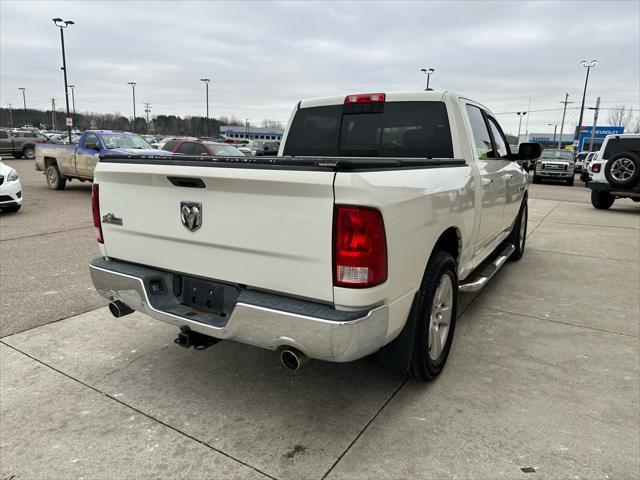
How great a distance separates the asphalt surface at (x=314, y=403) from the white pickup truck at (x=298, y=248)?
0.41 m

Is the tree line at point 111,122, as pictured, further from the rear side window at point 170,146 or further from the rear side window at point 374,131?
the rear side window at point 374,131

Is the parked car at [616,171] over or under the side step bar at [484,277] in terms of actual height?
over

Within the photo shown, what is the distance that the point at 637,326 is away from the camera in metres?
4.28

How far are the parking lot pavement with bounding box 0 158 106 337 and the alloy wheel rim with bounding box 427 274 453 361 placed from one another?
3.23m

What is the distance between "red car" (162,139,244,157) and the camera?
42.3 feet

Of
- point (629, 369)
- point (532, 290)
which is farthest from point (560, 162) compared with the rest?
point (629, 369)

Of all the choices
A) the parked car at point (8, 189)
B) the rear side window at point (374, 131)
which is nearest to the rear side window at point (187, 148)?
the parked car at point (8, 189)

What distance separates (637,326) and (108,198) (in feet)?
15.0

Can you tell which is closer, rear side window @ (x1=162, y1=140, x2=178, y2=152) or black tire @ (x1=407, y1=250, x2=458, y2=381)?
black tire @ (x1=407, y1=250, x2=458, y2=381)

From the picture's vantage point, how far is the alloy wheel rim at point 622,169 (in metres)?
11.6

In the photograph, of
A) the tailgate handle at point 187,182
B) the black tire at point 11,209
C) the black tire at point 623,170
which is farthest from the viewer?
the black tire at point 623,170

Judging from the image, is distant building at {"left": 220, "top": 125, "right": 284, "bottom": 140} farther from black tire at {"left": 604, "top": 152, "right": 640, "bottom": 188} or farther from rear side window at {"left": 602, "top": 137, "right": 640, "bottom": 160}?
black tire at {"left": 604, "top": 152, "right": 640, "bottom": 188}

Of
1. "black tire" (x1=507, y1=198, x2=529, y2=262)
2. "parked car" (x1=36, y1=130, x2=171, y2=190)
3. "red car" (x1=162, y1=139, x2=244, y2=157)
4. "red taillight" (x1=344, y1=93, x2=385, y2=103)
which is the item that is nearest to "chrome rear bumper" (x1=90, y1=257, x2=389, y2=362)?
"red taillight" (x1=344, y1=93, x2=385, y2=103)

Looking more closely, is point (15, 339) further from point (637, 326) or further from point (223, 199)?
point (637, 326)
